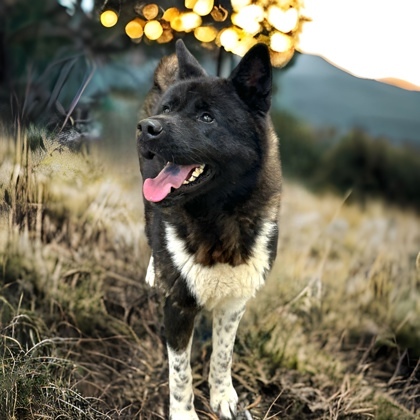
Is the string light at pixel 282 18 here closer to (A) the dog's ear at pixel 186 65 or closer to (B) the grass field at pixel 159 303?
(A) the dog's ear at pixel 186 65

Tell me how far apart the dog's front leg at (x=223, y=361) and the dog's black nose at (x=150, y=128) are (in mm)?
974

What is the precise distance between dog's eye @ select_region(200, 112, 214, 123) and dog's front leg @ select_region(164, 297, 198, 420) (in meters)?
0.80

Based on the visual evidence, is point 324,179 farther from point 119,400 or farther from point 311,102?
point 119,400

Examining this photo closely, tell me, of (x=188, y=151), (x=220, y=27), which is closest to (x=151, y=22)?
(x=220, y=27)

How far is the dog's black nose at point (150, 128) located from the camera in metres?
2.20

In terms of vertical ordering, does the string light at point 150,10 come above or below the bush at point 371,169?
above

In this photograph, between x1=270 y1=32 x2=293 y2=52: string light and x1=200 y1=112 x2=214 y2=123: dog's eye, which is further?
x1=270 y1=32 x2=293 y2=52: string light

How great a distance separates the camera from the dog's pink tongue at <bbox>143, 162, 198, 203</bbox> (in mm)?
2346

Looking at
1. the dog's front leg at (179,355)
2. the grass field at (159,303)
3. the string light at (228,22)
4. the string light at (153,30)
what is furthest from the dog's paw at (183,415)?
the string light at (153,30)

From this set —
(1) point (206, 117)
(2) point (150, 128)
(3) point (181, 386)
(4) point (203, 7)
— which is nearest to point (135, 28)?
(4) point (203, 7)

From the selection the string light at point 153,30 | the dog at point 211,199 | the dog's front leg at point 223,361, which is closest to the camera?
the dog at point 211,199

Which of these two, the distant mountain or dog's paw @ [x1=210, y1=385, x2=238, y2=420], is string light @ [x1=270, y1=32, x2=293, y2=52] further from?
dog's paw @ [x1=210, y1=385, x2=238, y2=420]

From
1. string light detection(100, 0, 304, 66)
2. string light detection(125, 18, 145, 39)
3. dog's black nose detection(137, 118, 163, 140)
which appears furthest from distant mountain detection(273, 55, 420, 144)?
dog's black nose detection(137, 118, 163, 140)

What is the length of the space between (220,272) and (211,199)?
333mm
